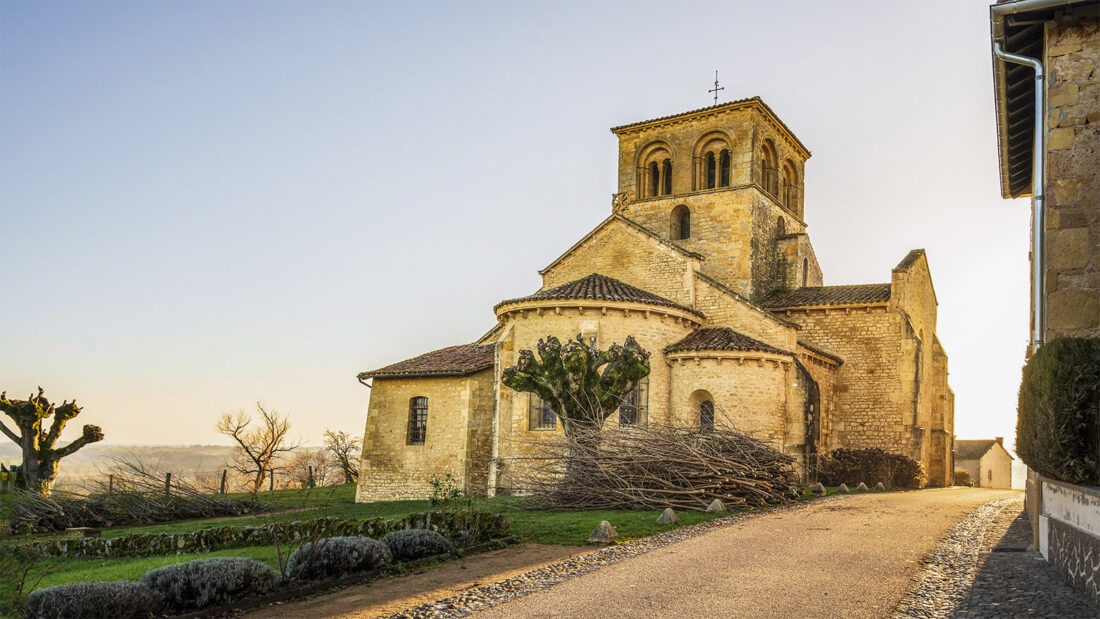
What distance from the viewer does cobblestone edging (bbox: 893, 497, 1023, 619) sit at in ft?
27.8

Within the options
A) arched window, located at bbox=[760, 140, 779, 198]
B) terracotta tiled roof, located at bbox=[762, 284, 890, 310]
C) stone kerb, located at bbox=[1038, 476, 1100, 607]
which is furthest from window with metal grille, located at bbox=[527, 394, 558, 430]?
arched window, located at bbox=[760, 140, 779, 198]

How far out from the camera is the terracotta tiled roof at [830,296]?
93.9 feet

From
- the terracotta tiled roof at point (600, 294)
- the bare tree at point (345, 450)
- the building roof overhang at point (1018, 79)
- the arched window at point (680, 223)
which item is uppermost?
the arched window at point (680, 223)

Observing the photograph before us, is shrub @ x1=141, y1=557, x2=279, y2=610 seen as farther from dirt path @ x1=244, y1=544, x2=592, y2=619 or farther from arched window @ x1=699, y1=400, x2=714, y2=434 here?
arched window @ x1=699, y1=400, x2=714, y2=434

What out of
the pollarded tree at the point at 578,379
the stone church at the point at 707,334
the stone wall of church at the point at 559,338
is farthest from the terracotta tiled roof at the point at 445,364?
the pollarded tree at the point at 578,379

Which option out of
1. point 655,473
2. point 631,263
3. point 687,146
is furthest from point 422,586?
point 687,146

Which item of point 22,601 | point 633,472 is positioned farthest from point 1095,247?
point 22,601

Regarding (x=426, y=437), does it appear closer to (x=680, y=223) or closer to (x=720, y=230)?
(x=680, y=223)

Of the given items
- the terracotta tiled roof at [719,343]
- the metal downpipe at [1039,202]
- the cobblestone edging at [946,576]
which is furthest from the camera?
the terracotta tiled roof at [719,343]

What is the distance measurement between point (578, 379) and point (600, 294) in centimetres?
538

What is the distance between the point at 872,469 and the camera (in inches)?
1070

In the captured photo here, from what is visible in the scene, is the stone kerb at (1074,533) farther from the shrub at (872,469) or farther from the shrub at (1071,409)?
the shrub at (872,469)

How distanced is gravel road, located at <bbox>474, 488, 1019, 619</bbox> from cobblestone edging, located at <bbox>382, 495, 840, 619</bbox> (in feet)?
0.74

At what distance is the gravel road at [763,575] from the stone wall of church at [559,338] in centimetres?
848
